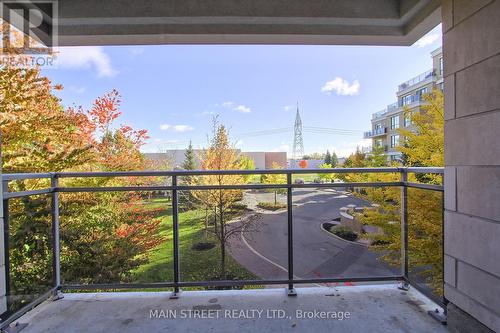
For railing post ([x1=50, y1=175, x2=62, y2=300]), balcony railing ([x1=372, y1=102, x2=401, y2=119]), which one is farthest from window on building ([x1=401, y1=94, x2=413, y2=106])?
railing post ([x1=50, y1=175, x2=62, y2=300])

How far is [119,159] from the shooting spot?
234 inches

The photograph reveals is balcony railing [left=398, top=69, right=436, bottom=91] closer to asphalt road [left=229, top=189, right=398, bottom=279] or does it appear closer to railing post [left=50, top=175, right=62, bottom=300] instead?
asphalt road [left=229, top=189, right=398, bottom=279]

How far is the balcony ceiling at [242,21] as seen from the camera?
2.12 meters

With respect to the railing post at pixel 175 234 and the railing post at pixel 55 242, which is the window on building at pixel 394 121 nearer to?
the railing post at pixel 175 234

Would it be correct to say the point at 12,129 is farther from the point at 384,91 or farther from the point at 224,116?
the point at 384,91

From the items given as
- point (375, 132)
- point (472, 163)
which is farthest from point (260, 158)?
point (472, 163)

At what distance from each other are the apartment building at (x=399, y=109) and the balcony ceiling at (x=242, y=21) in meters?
22.1

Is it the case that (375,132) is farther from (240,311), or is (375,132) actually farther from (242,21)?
(240,311)

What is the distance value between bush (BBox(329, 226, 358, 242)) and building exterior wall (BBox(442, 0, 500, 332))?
1021cm

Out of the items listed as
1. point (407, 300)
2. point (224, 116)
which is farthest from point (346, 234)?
point (407, 300)

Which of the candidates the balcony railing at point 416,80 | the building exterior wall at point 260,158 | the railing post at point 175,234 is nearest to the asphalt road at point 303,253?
the railing post at point 175,234

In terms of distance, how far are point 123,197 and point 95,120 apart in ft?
6.41

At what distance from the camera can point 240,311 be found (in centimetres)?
189

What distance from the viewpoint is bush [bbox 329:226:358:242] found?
11.2 metres
